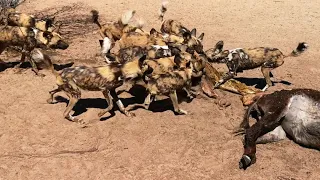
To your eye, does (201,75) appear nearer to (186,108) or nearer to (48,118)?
(186,108)

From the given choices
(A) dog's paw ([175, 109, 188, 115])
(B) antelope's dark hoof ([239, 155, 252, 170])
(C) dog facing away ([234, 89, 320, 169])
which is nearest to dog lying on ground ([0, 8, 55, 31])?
(A) dog's paw ([175, 109, 188, 115])

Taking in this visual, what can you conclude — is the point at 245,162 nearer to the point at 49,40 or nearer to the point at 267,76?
the point at 267,76

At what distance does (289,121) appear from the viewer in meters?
7.47

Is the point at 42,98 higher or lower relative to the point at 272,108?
lower

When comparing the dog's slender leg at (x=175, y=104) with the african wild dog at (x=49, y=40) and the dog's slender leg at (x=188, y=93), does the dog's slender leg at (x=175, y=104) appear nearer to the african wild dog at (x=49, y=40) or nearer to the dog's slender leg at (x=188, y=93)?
the dog's slender leg at (x=188, y=93)

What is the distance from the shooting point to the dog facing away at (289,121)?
7.26 metres

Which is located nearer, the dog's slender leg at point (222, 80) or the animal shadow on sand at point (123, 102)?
the animal shadow on sand at point (123, 102)

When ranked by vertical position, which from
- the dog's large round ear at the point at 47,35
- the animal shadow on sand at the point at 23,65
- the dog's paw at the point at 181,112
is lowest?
the animal shadow on sand at the point at 23,65

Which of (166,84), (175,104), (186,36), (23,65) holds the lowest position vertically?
Answer: (23,65)

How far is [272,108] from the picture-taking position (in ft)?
24.6

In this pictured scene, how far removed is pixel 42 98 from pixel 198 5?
9.56m

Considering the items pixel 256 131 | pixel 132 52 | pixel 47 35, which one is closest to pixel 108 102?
pixel 132 52

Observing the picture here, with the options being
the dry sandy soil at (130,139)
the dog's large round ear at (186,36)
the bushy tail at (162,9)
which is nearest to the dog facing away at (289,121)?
the dry sandy soil at (130,139)

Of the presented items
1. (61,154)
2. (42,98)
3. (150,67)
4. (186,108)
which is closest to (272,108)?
(186,108)
